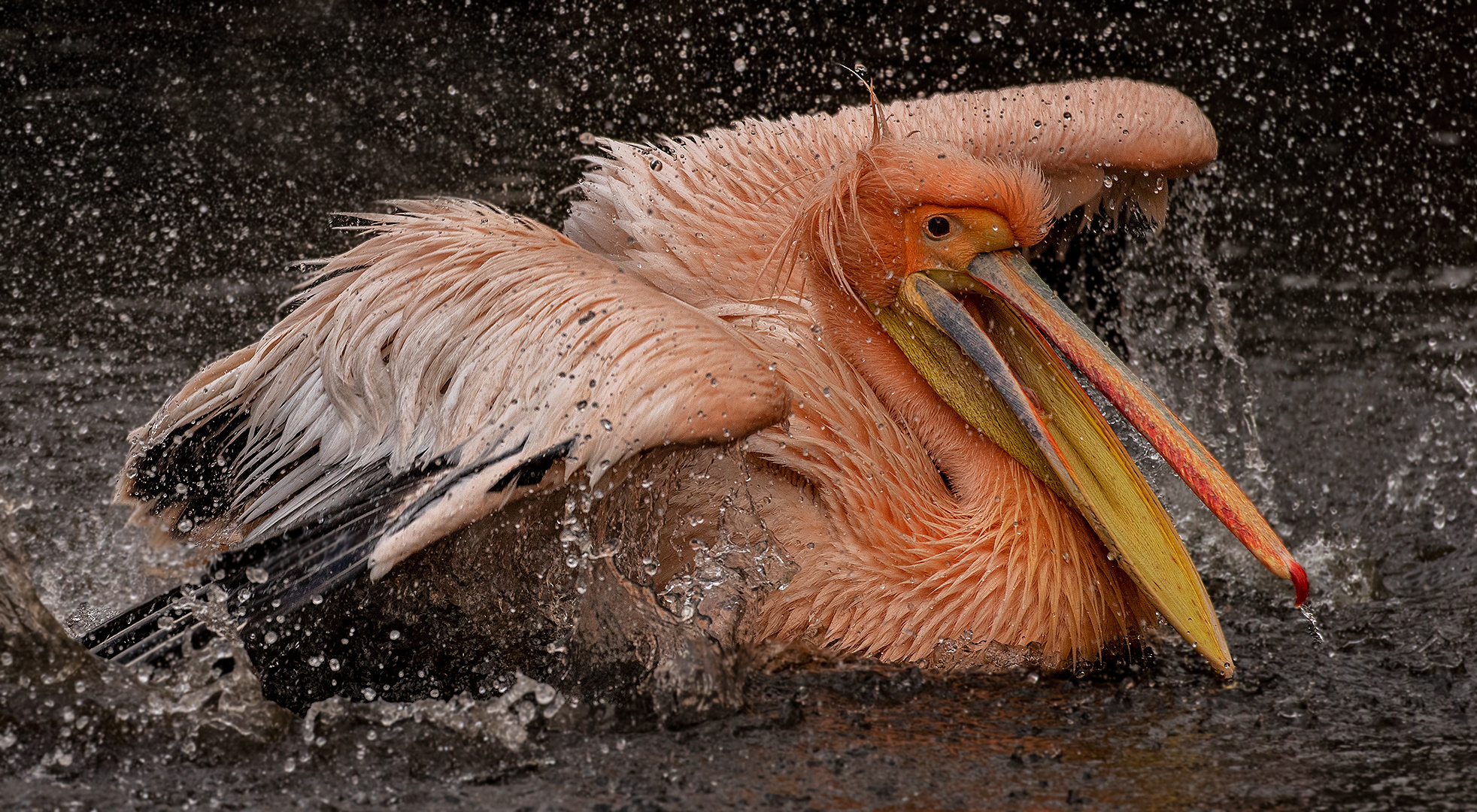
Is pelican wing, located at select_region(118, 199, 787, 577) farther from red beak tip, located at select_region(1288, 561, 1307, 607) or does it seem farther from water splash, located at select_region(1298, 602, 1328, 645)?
water splash, located at select_region(1298, 602, 1328, 645)

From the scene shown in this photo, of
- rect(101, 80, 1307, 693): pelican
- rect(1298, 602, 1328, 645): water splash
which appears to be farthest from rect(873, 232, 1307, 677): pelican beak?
rect(1298, 602, 1328, 645): water splash

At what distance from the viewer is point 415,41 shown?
729cm

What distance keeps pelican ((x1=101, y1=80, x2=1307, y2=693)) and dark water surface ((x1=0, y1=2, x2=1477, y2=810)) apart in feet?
0.63

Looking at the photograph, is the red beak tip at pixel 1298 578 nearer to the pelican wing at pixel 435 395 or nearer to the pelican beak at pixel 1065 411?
the pelican beak at pixel 1065 411

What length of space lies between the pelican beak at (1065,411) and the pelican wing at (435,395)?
57 centimetres

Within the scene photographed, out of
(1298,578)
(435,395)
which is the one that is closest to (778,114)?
(435,395)

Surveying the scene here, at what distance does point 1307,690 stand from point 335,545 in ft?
6.42

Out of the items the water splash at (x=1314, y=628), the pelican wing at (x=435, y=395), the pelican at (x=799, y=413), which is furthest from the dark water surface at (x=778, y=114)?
the pelican wing at (x=435, y=395)

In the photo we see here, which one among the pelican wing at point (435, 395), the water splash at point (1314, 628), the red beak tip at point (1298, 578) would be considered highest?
the red beak tip at point (1298, 578)

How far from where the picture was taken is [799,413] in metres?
3.04

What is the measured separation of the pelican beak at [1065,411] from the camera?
117 inches

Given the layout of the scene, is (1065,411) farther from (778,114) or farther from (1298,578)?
(778,114)

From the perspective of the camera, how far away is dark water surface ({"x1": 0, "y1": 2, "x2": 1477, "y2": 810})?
2.63m

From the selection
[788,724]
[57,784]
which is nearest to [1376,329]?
[788,724]
